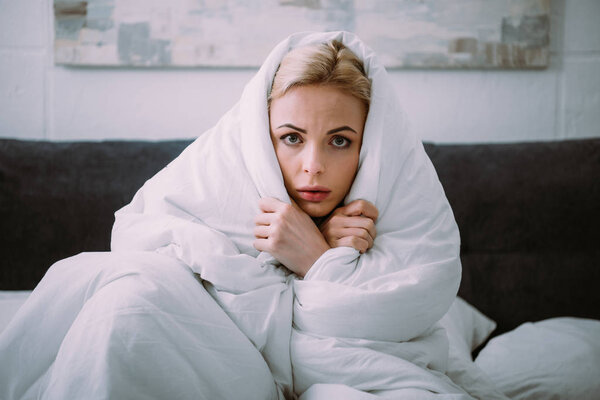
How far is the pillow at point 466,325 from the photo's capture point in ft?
4.34

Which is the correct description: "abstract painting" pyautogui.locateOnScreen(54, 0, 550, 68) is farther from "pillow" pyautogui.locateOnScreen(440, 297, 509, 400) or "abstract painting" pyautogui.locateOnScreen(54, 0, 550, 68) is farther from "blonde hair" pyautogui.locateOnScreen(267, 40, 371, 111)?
"pillow" pyautogui.locateOnScreen(440, 297, 509, 400)

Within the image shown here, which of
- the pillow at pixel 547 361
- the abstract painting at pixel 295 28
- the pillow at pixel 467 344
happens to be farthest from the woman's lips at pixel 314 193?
the abstract painting at pixel 295 28

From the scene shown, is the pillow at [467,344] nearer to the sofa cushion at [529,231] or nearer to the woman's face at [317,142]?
the sofa cushion at [529,231]

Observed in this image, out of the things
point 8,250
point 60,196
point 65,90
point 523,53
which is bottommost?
point 8,250

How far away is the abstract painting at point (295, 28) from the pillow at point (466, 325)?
92 centimetres

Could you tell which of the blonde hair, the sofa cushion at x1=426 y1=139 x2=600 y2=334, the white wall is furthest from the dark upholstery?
the blonde hair

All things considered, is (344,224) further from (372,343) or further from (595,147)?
(595,147)

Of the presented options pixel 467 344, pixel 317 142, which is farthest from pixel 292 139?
pixel 467 344

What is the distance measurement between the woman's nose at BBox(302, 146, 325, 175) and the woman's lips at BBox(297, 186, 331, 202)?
4cm

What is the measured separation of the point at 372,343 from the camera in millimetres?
898

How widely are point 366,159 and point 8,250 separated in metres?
1.24

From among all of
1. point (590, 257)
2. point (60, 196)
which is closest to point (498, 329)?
point (590, 257)

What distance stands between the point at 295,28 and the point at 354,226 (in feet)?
3.55

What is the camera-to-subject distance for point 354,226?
3.29ft
